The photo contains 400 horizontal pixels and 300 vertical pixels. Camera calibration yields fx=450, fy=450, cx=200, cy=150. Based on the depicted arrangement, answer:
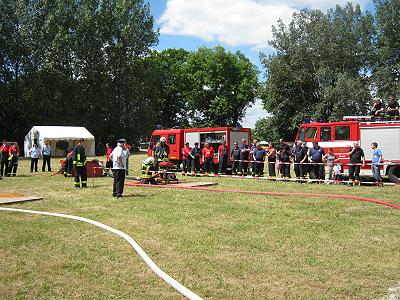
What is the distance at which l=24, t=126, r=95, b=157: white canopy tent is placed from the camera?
134 ft

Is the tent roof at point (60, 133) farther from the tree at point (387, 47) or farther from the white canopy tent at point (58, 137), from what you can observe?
the tree at point (387, 47)

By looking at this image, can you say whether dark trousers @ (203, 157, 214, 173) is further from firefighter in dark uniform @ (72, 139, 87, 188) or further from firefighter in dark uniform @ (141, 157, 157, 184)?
firefighter in dark uniform @ (72, 139, 87, 188)

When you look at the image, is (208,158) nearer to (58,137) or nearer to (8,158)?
(8,158)

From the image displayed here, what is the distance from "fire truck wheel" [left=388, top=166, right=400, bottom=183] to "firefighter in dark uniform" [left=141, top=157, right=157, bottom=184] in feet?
28.0

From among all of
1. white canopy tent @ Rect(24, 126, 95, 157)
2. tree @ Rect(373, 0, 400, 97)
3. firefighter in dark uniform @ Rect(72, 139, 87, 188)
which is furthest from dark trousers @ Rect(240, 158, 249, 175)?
white canopy tent @ Rect(24, 126, 95, 157)

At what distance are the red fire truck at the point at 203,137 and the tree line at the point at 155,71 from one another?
708 inches

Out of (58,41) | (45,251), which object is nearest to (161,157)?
(45,251)

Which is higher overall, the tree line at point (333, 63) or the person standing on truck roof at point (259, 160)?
the tree line at point (333, 63)

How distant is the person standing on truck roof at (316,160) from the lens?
17047 millimetres

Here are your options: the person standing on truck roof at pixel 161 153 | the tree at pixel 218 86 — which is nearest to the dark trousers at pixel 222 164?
the person standing on truck roof at pixel 161 153

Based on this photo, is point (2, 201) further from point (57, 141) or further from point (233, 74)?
point (233, 74)

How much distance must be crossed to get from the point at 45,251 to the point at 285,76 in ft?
122

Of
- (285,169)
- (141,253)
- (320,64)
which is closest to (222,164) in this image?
(285,169)

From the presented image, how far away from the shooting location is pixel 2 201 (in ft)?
36.7
